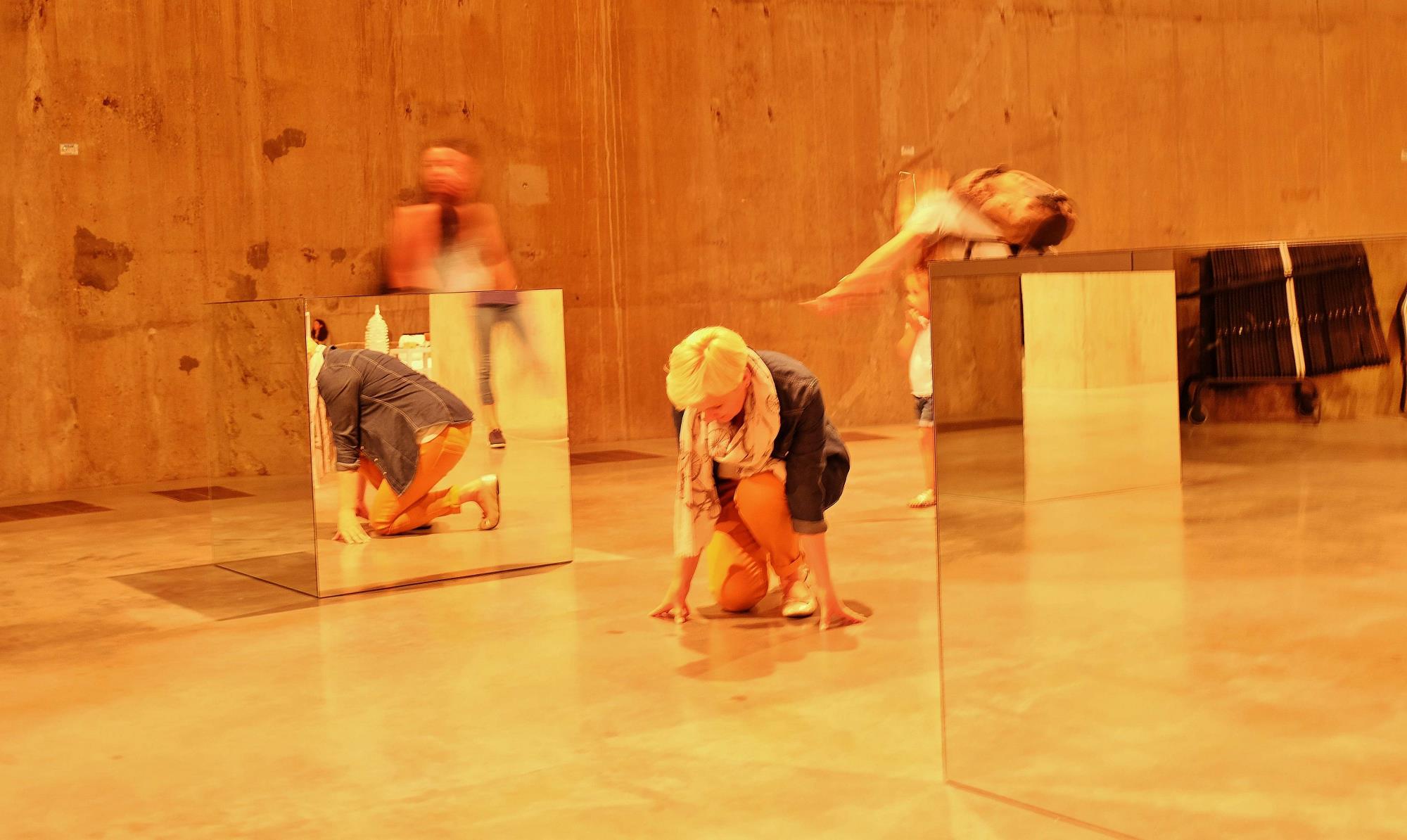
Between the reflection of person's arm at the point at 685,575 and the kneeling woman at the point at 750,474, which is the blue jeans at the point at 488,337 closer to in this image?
the kneeling woman at the point at 750,474

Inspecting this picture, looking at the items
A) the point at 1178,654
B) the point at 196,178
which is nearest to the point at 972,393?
the point at 1178,654

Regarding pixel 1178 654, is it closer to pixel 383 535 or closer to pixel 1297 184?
pixel 383 535

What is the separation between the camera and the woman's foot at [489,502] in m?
4.98

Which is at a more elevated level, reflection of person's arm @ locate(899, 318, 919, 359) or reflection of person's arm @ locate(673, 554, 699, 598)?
reflection of person's arm @ locate(899, 318, 919, 359)

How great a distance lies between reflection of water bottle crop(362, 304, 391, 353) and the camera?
4711mm

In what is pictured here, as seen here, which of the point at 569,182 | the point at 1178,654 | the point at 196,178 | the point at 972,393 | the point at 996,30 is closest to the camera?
the point at 1178,654

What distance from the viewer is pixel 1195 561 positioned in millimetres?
2250

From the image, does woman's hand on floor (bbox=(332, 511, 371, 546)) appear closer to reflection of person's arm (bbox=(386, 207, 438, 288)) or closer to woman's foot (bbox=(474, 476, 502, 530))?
woman's foot (bbox=(474, 476, 502, 530))

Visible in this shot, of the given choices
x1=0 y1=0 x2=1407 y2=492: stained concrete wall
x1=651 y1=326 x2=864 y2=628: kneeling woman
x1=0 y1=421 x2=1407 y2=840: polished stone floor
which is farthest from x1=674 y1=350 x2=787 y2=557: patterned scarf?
x1=0 y1=0 x2=1407 y2=492: stained concrete wall

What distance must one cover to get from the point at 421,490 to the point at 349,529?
0.27 m

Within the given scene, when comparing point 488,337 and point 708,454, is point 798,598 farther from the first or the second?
point 488,337

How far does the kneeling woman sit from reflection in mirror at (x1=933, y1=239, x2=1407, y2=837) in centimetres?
127

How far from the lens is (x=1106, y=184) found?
10.9 m

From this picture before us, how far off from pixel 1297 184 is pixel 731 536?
30.8ft
